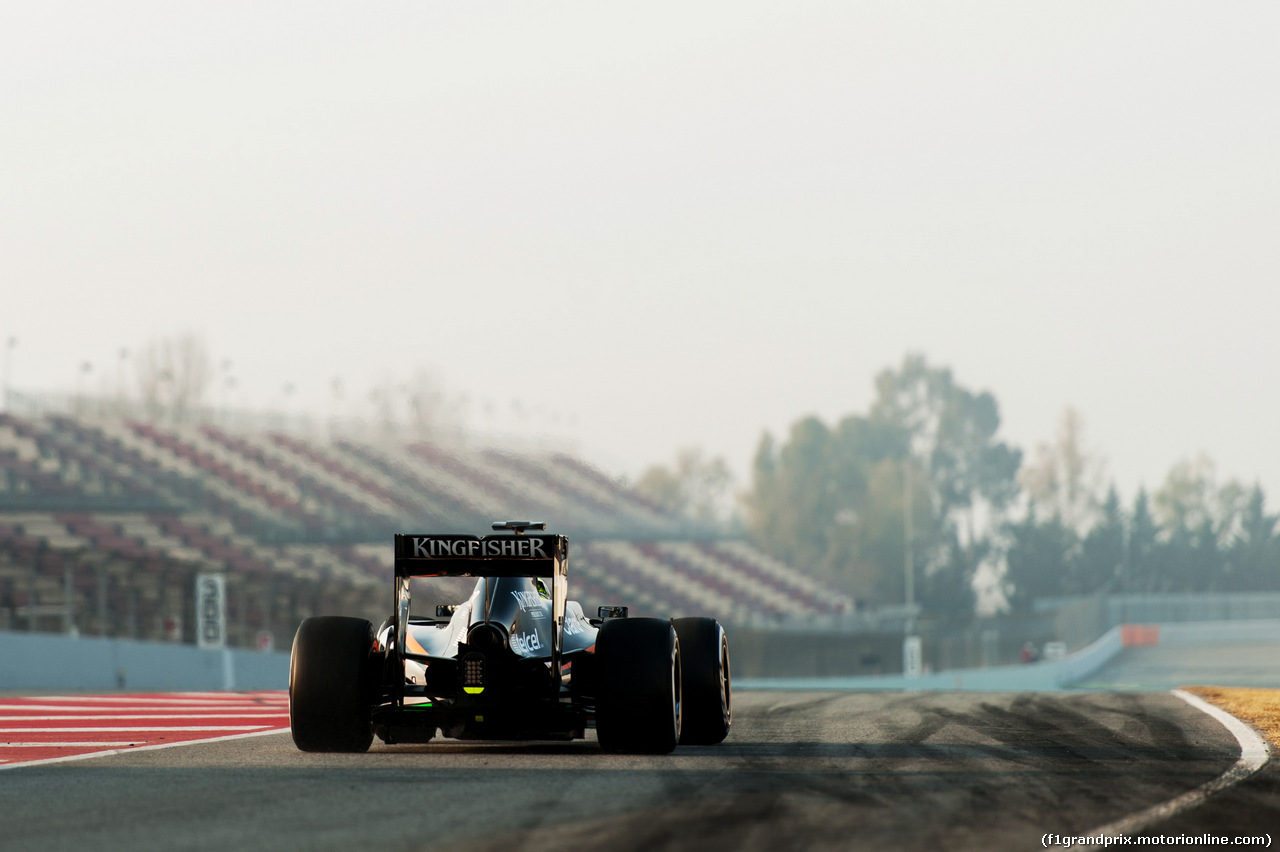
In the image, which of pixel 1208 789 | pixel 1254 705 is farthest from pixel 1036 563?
pixel 1208 789

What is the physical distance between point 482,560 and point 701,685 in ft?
5.92

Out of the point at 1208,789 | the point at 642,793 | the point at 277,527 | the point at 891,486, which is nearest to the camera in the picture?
the point at 642,793

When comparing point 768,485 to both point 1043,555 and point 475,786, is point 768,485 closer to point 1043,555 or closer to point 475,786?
point 1043,555

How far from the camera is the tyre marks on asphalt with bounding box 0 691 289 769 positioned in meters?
10.5

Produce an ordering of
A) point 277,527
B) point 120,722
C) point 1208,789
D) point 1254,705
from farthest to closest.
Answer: point 277,527 → point 1254,705 → point 120,722 → point 1208,789

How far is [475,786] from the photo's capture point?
25.7 ft

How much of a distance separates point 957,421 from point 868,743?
108114 mm

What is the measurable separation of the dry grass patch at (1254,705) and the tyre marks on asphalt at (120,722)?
6998mm

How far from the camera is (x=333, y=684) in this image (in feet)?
31.2

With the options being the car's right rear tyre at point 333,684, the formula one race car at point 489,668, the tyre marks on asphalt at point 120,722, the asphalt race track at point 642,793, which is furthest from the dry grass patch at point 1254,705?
the tyre marks on asphalt at point 120,722

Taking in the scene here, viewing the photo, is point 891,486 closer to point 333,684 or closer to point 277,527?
point 277,527

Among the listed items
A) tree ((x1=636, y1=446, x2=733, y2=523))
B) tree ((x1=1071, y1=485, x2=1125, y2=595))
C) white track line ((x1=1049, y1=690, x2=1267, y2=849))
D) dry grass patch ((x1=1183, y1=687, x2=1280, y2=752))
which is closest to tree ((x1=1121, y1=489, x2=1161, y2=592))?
tree ((x1=1071, y1=485, x2=1125, y2=595))

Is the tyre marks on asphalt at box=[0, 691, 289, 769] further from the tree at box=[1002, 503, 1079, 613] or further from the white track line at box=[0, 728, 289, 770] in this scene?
the tree at box=[1002, 503, 1079, 613]

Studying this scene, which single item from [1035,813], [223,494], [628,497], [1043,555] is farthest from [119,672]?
[1043,555]
